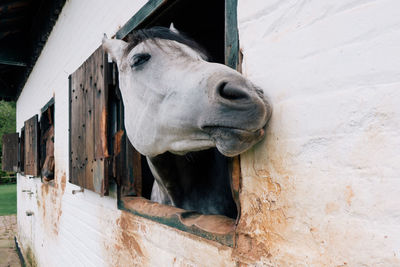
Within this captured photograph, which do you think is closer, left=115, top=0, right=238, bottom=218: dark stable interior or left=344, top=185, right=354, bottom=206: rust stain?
left=344, top=185, right=354, bottom=206: rust stain

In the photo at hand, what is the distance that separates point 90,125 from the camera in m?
2.26

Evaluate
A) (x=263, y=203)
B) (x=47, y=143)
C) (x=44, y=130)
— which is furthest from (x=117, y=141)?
(x=44, y=130)

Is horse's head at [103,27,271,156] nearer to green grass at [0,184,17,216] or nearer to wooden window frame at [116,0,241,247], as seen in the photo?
wooden window frame at [116,0,241,247]

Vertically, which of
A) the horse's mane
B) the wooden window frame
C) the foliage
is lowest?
the wooden window frame

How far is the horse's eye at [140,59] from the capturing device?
3.96 ft

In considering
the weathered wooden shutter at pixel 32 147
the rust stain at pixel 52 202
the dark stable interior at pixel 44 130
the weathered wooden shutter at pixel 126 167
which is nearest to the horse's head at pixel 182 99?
the weathered wooden shutter at pixel 126 167

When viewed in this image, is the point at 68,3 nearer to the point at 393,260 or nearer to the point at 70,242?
the point at 70,242

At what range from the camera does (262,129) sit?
919 millimetres

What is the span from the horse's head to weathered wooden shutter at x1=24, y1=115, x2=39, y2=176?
3882 millimetres

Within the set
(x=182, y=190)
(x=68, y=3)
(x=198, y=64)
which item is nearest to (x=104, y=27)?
(x=68, y=3)

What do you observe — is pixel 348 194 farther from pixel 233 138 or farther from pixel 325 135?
pixel 233 138

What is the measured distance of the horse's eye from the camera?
1.21 meters

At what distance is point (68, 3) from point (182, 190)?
2.67 m

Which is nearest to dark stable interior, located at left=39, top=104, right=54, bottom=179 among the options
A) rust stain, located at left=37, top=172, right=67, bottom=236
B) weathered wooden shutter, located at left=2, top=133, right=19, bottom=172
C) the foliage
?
rust stain, located at left=37, top=172, right=67, bottom=236
